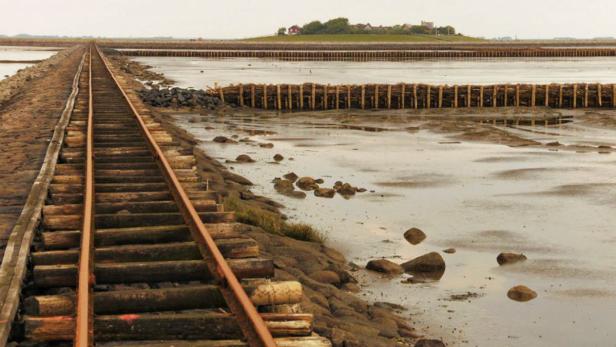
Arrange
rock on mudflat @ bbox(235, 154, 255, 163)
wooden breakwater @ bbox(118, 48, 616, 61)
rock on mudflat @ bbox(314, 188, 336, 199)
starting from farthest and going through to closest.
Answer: wooden breakwater @ bbox(118, 48, 616, 61)
rock on mudflat @ bbox(235, 154, 255, 163)
rock on mudflat @ bbox(314, 188, 336, 199)

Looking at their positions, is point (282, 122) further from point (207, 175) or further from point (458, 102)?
point (207, 175)

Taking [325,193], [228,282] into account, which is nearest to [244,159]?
[325,193]

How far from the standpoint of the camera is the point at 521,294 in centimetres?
1065

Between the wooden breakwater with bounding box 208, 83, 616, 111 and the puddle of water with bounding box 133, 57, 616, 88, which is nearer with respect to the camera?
the wooden breakwater with bounding box 208, 83, 616, 111

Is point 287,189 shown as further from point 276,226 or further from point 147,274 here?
point 147,274

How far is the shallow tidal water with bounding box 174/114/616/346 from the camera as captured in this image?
9.98 m

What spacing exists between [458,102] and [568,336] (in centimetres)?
3379

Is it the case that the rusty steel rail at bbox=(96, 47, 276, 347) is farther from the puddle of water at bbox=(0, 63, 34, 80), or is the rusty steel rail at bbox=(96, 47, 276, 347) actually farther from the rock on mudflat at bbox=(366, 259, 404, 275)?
the puddle of water at bbox=(0, 63, 34, 80)

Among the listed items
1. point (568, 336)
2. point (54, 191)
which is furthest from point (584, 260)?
point (54, 191)

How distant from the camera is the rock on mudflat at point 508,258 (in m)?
12.3

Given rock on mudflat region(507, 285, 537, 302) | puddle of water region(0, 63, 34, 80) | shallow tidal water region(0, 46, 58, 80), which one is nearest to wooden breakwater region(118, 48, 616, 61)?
shallow tidal water region(0, 46, 58, 80)

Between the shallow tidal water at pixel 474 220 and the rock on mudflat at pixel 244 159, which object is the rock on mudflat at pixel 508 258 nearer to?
the shallow tidal water at pixel 474 220

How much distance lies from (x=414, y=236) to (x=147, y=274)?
7420 mm

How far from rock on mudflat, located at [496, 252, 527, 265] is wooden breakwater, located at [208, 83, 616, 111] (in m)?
29.5
